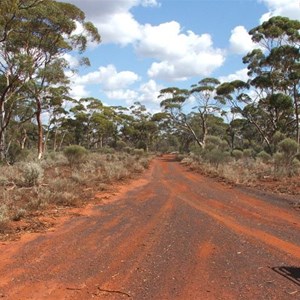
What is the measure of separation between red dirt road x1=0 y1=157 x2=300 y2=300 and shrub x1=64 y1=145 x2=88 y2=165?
42.8 ft

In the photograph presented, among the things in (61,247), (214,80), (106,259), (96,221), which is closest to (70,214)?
(96,221)

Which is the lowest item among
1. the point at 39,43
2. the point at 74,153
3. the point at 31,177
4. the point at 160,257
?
the point at 160,257

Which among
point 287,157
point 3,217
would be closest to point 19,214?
point 3,217

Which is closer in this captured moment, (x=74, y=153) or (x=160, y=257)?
(x=160, y=257)

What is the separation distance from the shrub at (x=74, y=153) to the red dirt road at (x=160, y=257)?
42.8ft

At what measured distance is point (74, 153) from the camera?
23141 mm

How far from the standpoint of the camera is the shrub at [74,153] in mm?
23000

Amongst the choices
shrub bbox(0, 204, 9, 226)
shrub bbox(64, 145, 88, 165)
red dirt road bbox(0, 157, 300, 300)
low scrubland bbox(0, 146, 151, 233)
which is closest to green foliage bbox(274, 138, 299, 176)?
low scrubland bbox(0, 146, 151, 233)

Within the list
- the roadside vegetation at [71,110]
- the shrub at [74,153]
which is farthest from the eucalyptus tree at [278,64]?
the shrub at [74,153]

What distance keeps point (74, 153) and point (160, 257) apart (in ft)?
57.6

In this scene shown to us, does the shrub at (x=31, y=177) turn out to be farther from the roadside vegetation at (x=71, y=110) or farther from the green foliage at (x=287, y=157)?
the green foliage at (x=287, y=157)

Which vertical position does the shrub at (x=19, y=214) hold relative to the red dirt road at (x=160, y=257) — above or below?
above

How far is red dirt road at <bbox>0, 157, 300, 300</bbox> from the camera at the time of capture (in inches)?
193

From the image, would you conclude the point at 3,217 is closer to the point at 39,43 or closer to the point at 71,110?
the point at 39,43
